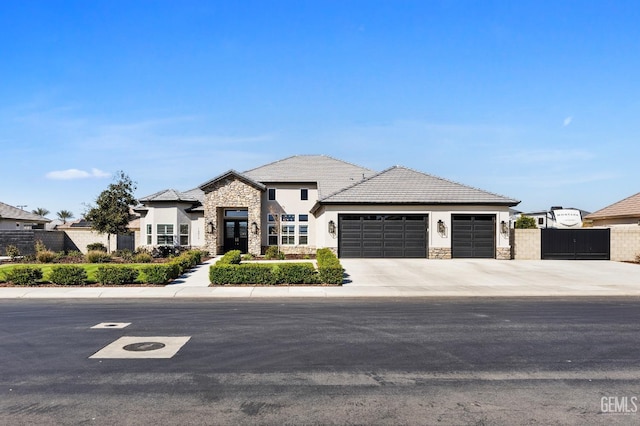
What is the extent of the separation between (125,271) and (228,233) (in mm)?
17563

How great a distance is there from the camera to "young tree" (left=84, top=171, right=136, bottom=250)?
90.9 feet

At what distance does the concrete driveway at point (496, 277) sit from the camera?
16.0m

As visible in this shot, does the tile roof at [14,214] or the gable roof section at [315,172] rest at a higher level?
the gable roof section at [315,172]

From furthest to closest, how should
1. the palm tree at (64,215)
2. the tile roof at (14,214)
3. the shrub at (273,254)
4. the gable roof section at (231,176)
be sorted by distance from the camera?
the palm tree at (64,215)
the tile roof at (14,214)
the gable roof section at (231,176)
the shrub at (273,254)

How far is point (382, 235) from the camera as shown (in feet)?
93.8

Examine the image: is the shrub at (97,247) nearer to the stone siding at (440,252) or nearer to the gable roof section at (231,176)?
the gable roof section at (231,176)

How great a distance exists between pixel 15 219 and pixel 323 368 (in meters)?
44.6

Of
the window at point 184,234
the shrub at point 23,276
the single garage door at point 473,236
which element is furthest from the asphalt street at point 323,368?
the window at point 184,234

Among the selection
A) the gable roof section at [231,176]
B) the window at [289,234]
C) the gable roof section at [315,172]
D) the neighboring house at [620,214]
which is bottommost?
the window at [289,234]

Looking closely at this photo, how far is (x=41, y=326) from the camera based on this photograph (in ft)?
33.6

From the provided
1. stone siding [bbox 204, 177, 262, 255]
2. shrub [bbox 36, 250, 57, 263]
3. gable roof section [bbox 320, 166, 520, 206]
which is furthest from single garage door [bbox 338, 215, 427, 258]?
shrub [bbox 36, 250, 57, 263]

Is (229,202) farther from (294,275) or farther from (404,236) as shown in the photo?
(294,275)

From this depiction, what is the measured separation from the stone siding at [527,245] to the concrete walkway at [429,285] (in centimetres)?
409

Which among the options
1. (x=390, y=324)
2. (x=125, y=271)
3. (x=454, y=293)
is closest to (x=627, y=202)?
(x=454, y=293)
